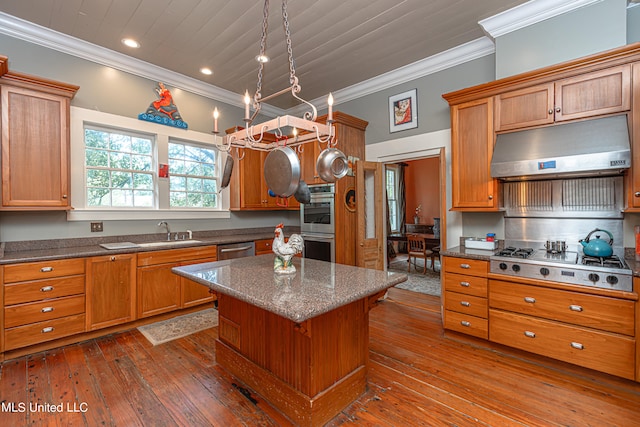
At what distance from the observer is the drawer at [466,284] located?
2709 millimetres

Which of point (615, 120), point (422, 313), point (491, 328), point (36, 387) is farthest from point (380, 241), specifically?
point (36, 387)

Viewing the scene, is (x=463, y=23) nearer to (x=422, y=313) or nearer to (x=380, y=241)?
(x=380, y=241)

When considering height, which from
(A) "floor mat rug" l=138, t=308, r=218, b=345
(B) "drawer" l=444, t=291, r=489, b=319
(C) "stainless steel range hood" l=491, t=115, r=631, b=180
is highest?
(C) "stainless steel range hood" l=491, t=115, r=631, b=180

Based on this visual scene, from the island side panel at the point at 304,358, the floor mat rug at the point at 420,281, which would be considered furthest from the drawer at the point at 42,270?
the floor mat rug at the point at 420,281

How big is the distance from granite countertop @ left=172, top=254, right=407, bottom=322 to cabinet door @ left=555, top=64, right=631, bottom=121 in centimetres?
216

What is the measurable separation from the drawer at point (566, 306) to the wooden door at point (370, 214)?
5.46 ft

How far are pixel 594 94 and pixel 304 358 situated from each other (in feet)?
10.1

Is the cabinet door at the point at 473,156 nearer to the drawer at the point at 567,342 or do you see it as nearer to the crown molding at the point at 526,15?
the crown molding at the point at 526,15

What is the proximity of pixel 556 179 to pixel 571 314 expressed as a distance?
4.29 ft

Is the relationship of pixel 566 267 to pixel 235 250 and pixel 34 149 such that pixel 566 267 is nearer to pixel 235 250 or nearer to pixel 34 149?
pixel 235 250

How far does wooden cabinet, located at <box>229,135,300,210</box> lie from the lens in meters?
4.54

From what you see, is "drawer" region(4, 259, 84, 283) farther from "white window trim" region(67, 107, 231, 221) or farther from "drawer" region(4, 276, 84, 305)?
"white window trim" region(67, 107, 231, 221)

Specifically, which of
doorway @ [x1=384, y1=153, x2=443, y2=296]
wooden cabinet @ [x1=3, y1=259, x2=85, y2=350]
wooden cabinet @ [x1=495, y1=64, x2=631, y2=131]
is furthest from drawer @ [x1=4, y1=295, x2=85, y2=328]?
doorway @ [x1=384, y1=153, x2=443, y2=296]

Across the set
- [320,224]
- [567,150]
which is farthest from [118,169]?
[567,150]
